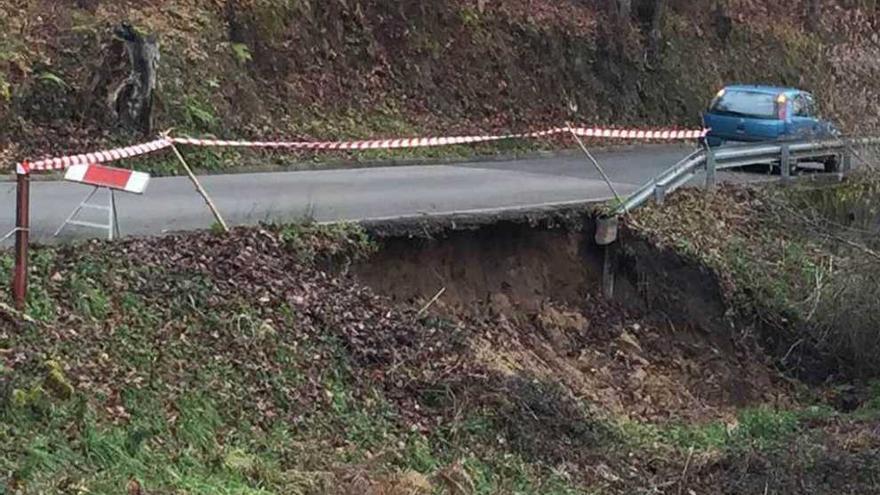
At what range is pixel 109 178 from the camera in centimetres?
999

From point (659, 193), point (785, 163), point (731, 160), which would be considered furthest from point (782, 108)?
point (659, 193)

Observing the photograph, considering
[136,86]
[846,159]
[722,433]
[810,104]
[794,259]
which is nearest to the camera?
[722,433]

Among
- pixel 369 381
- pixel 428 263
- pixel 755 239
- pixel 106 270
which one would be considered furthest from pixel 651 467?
pixel 755 239

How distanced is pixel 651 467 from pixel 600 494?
1.12m

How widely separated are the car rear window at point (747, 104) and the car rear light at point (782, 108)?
0.24 ft

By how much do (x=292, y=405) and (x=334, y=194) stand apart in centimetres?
554

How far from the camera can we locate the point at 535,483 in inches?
383

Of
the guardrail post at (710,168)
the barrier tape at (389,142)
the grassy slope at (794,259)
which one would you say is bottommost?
the grassy slope at (794,259)

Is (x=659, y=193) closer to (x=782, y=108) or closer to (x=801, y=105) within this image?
(x=782, y=108)

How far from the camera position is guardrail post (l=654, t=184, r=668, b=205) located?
16.1 metres

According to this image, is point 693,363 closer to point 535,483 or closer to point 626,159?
point 535,483

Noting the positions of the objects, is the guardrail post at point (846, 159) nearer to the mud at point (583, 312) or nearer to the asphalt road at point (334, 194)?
the asphalt road at point (334, 194)

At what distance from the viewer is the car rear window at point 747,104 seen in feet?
70.5

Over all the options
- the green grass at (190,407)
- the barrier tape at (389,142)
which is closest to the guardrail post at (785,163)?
the barrier tape at (389,142)
